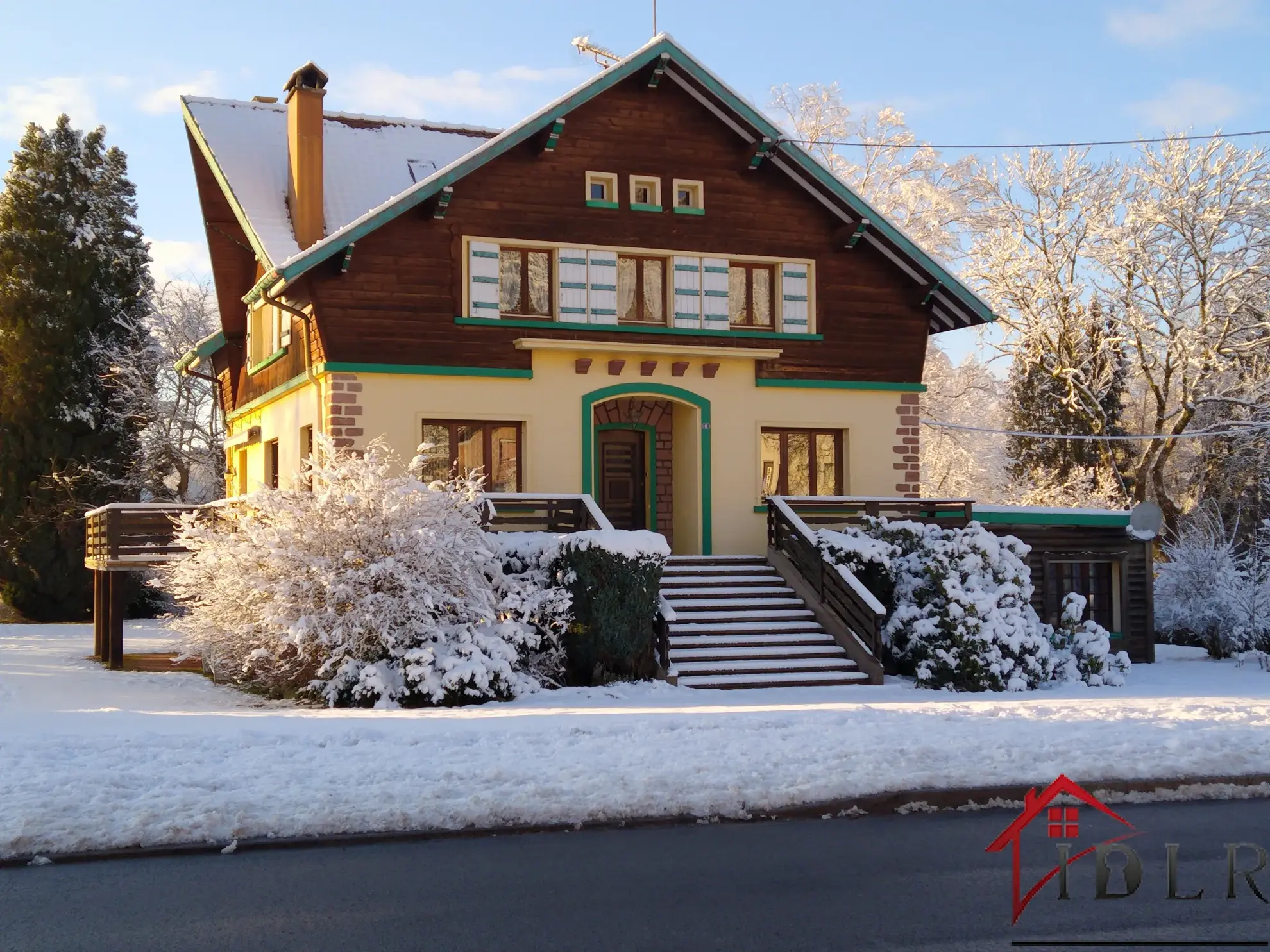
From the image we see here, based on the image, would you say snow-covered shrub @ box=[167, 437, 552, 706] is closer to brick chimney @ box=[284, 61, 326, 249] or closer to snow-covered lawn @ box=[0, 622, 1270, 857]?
snow-covered lawn @ box=[0, 622, 1270, 857]

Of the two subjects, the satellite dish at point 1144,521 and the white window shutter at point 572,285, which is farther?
the satellite dish at point 1144,521

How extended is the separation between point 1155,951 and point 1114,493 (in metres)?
31.3

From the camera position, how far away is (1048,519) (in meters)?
22.9

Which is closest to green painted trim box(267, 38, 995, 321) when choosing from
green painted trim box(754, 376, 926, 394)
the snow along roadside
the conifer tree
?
green painted trim box(754, 376, 926, 394)

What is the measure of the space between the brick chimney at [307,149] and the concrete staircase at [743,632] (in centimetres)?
829

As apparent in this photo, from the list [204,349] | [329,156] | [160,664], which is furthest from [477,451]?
[204,349]

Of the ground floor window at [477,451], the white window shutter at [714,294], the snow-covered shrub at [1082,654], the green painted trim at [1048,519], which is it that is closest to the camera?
the snow-covered shrub at [1082,654]

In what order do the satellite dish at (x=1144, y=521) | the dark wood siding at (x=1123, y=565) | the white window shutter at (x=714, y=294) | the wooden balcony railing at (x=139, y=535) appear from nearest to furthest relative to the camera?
the wooden balcony railing at (x=139, y=535) < the white window shutter at (x=714, y=294) < the dark wood siding at (x=1123, y=565) < the satellite dish at (x=1144, y=521)

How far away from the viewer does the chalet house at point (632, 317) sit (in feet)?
66.4

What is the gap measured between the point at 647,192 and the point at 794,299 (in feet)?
10.1

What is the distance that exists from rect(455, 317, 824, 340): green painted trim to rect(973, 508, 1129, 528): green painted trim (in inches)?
163

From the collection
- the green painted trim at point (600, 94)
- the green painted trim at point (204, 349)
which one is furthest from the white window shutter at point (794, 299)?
the green painted trim at point (204, 349)

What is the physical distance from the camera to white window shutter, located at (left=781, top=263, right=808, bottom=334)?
2261 centimetres

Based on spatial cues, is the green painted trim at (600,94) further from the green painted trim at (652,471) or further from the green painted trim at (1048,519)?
the green painted trim at (652,471)
